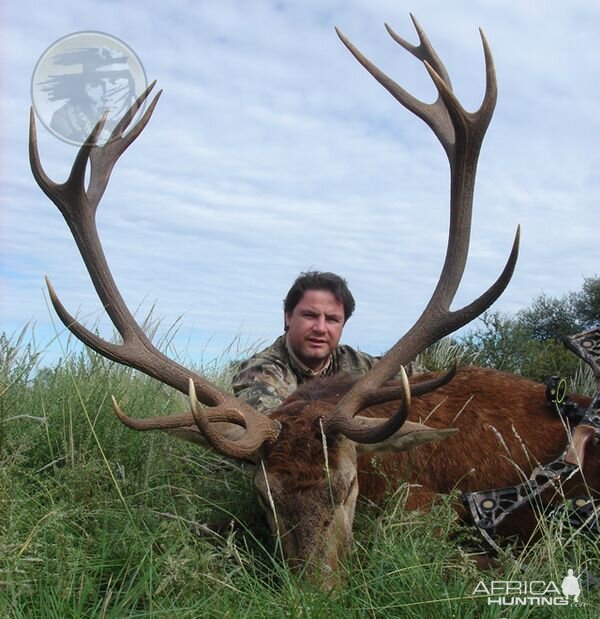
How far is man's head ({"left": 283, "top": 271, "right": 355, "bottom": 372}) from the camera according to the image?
597cm

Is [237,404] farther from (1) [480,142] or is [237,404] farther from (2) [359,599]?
(1) [480,142]

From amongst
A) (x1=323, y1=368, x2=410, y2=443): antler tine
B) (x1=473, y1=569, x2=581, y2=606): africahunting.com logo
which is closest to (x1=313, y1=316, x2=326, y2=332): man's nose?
(x1=323, y1=368, x2=410, y2=443): antler tine

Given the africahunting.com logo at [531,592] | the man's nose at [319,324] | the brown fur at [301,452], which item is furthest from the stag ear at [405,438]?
the man's nose at [319,324]

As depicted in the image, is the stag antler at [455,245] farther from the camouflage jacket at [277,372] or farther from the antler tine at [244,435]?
the antler tine at [244,435]

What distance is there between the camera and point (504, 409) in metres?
4.71

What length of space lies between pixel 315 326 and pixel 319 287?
1.13 feet

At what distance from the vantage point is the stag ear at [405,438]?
385 centimetres

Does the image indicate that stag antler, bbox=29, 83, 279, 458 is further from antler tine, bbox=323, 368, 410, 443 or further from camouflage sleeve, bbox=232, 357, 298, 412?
camouflage sleeve, bbox=232, 357, 298, 412

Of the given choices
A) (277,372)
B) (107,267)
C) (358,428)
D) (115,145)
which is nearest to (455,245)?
(358,428)

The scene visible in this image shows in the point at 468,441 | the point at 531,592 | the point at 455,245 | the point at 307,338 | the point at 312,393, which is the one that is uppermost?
the point at 455,245

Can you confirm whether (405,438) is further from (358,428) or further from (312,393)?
(312,393)

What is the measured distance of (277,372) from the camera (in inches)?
229

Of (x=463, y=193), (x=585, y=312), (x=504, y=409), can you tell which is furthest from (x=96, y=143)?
(x=585, y=312)

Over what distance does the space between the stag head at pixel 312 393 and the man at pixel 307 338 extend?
1222mm
